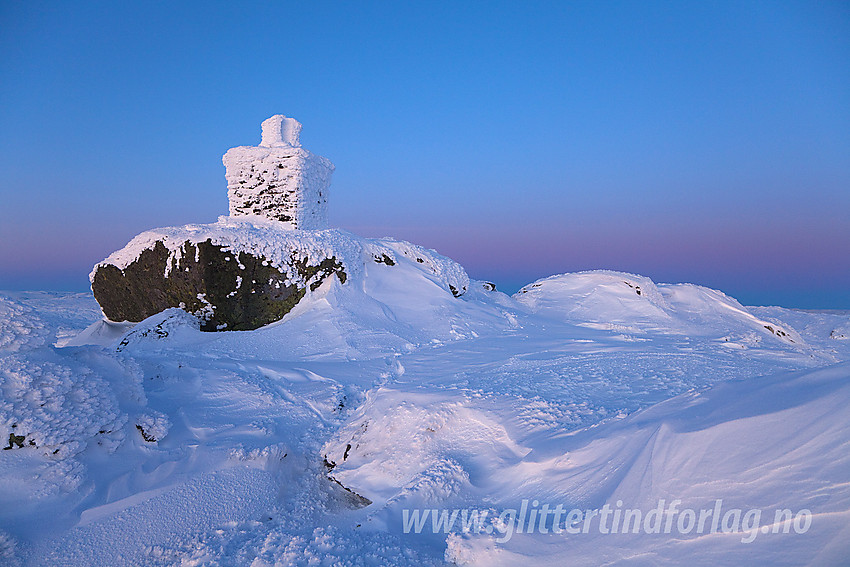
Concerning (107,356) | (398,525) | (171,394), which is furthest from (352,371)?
(398,525)

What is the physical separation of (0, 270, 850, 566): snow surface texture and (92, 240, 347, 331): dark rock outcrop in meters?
0.83

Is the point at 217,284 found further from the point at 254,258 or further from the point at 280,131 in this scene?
the point at 280,131

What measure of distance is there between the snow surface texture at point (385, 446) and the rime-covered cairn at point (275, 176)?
14.6 feet

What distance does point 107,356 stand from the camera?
430 centimetres

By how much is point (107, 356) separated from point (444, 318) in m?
5.67

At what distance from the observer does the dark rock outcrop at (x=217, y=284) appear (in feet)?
25.1

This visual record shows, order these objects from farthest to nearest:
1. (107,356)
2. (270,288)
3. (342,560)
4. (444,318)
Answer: (444,318) → (270,288) → (107,356) → (342,560)

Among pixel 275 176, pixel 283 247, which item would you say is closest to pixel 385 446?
pixel 283 247

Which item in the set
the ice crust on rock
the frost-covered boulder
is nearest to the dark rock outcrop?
the frost-covered boulder

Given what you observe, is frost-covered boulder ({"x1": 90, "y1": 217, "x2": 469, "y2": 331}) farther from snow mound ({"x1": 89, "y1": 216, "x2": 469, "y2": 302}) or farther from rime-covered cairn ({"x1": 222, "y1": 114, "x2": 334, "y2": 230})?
rime-covered cairn ({"x1": 222, "y1": 114, "x2": 334, "y2": 230})

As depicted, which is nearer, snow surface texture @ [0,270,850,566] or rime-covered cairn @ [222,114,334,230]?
snow surface texture @ [0,270,850,566]

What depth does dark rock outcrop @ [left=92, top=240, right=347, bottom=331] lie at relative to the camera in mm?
7664

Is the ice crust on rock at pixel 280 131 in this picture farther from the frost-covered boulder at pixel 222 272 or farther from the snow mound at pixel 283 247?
the frost-covered boulder at pixel 222 272

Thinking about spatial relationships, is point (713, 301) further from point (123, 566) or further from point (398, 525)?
point (123, 566)
